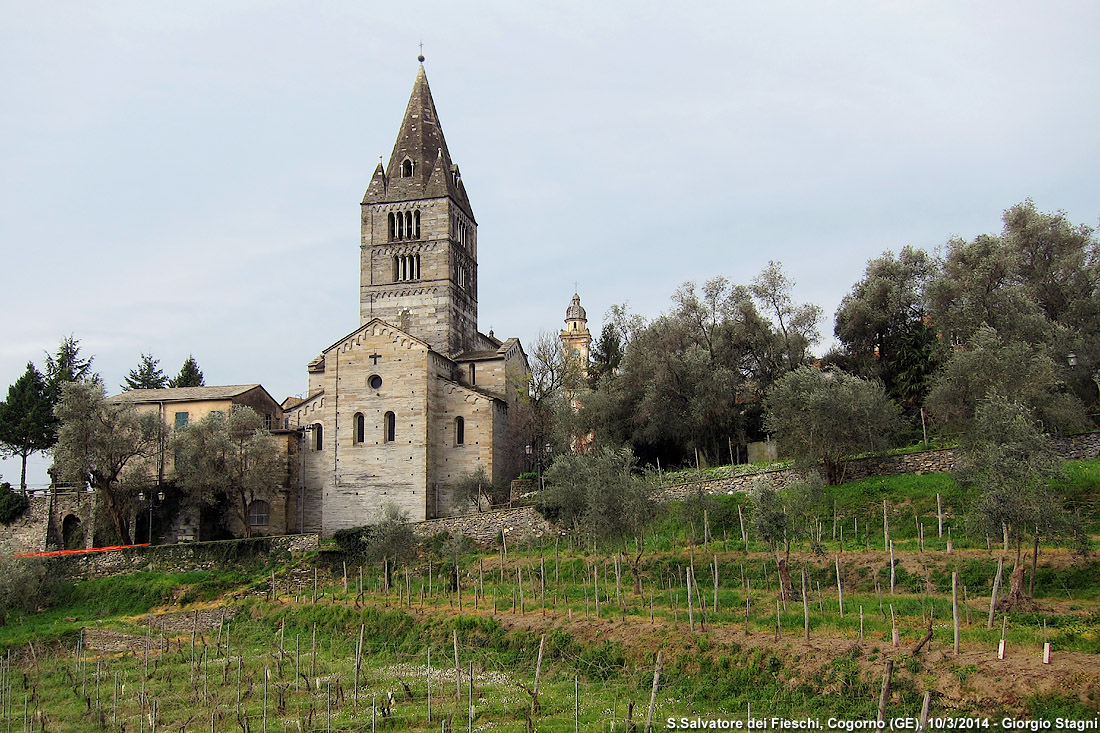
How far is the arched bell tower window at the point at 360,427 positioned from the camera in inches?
1908

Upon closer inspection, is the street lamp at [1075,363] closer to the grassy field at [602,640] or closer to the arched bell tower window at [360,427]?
the grassy field at [602,640]

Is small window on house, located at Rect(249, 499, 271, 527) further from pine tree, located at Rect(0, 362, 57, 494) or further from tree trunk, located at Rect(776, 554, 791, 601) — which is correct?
tree trunk, located at Rect(776, 554, 791, 601)

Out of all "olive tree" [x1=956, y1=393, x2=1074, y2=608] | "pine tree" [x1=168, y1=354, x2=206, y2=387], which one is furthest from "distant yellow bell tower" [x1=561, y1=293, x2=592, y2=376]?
"olive tree" [x1=956, y1=393, x2=1074, y2=608]

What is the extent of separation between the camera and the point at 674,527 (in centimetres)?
3566

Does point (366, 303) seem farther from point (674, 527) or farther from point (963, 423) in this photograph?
point (963, 423)

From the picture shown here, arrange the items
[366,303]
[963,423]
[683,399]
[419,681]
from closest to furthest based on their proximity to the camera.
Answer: [419,681]
[963,423]
[683,399]
[366,303]

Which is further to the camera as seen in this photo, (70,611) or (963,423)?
(70,611)

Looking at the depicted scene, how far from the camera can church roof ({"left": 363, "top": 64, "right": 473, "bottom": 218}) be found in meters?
56.2

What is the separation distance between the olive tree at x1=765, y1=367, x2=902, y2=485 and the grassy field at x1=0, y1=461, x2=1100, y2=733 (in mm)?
1999

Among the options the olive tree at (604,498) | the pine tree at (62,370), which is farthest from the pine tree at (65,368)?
the olive tree at (604,498)

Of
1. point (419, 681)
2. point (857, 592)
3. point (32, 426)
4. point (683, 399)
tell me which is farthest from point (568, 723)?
point (32, 426)

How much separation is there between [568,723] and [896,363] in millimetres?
31538

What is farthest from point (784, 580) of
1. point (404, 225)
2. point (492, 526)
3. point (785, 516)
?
point (404, 225)

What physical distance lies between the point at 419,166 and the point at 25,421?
28.7 m
